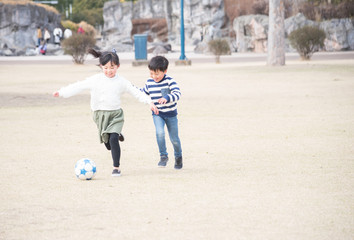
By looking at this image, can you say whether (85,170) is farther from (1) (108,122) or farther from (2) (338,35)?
(2) (338,35)

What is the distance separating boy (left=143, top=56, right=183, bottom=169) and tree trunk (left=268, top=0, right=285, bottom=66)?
2152 centimetres

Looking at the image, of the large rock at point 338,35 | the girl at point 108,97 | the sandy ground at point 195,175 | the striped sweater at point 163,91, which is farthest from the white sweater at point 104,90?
the large rock at point 338,35

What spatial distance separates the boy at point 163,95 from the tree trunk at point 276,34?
70.6 ft

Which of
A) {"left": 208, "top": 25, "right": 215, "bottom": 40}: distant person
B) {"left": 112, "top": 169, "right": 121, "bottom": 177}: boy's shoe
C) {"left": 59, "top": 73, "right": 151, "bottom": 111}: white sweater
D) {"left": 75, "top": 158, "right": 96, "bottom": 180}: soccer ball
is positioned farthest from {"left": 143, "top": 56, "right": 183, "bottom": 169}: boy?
{"left": 208, "top": 25, "right": 215, "bottom": 40}: distant person

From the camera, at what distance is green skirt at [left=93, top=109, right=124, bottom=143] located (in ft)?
24.3

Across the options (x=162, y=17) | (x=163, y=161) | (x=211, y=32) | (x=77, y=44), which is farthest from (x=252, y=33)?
(x=163, y=161)

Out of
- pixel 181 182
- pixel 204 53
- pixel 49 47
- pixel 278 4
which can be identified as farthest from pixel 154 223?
pixel 49 47

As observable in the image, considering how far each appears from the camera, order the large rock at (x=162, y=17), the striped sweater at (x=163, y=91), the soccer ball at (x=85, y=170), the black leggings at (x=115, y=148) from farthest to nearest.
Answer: the large rock at (x=162, y=17) → the striped sweater at (x=163, y=91) → the black leggings at (x=115, y=148) → the soccer ball at (x=85, y=170)

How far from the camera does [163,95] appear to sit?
7652 millimetres

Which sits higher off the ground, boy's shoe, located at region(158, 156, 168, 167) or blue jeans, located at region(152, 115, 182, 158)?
blue jeans, located at region(152, 115, 182, 158)

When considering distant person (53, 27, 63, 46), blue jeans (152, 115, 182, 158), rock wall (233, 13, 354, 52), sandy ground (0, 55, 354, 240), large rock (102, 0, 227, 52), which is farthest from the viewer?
large rock (102, 0, 227, 52)

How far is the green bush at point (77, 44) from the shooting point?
33.6 metres

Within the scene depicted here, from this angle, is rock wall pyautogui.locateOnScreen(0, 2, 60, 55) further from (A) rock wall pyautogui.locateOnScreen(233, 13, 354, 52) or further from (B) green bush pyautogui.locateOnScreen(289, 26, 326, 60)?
(B) green bush pyautogui.locateOnScreen(289, 26, 326, 60)

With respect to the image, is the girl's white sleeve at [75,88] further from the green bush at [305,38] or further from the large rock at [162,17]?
the large rock at [162,17]
